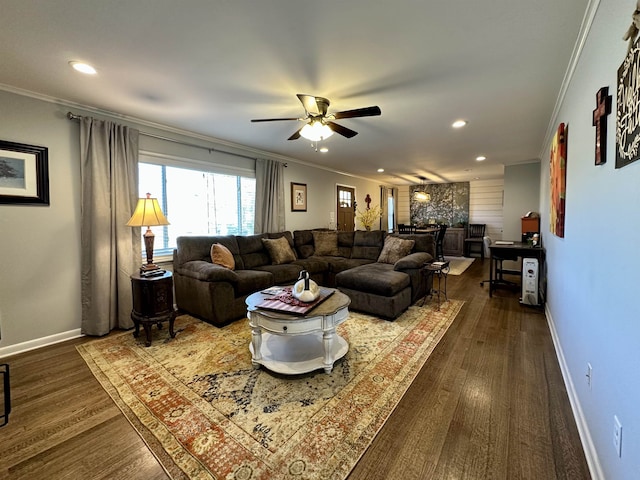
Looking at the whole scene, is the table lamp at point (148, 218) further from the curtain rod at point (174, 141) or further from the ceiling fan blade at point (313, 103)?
the ceiling fan blade at point (313, 103)

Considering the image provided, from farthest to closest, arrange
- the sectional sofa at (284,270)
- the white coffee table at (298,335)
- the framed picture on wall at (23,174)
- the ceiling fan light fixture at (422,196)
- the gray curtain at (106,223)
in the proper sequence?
the ceiling fan light fixture at (422,196)
the sectional sofa at (284,270)
the gray curtain at (106,223)
the framed picture on wall at (23,174)
the white coffee table at (298,335)

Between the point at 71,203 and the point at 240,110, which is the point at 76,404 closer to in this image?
the point at 71,203

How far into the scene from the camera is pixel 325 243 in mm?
5277

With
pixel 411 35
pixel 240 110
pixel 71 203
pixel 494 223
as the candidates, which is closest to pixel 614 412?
pixel 411 35

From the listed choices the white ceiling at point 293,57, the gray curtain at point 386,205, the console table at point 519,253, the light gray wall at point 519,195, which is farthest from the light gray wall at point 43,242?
the gray curtain at point 386,205

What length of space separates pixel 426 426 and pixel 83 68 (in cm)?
360

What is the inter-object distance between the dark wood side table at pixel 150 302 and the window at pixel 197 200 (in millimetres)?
913

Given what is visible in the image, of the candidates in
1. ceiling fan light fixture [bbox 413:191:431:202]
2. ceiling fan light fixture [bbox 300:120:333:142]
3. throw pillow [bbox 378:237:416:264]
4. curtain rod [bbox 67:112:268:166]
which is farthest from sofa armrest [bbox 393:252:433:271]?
ceiling fan light fixture [bbox 413:191:431:202]

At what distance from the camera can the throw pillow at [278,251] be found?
4543mm

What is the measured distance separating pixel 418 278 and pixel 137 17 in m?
3.80

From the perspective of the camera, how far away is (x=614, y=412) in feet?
3.79

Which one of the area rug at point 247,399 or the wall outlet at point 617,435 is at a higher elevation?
the wall outlet at point 617,435

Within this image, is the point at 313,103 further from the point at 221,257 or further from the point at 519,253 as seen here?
the point at 519,253

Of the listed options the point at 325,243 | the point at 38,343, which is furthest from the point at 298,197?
the point at 38,343
